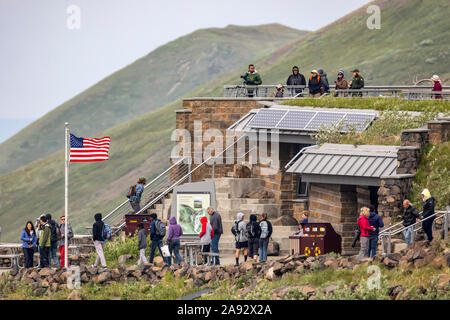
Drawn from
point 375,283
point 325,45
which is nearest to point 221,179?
point 375,283

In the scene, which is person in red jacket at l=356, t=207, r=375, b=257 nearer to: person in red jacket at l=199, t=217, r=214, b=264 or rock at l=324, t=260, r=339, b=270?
rock at l=324, t=260, r=339, b=270

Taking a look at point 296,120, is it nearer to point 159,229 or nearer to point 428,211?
point 159,229

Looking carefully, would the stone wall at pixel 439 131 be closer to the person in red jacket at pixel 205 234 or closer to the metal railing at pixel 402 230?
the metal railing at pixel 402 230

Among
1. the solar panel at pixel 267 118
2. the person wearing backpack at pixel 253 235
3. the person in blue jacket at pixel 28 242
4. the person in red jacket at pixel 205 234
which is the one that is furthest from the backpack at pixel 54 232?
the solar panel at pixel 267 118

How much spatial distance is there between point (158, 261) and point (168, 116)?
15481 centimetres

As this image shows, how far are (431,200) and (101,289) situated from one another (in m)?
10.8

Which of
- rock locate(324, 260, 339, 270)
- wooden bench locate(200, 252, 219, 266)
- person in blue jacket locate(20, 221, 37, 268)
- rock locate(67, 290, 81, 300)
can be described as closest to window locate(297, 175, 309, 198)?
wooden bench locate(200, 252, 219, 266)

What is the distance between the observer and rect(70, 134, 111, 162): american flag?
38.6 m

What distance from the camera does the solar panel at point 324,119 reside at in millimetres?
43125

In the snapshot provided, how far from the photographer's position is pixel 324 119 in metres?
43.7

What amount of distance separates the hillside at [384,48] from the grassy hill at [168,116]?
0.14 meters

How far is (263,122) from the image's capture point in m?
45.5

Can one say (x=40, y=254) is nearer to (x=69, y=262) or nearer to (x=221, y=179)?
(x=69, y=262)

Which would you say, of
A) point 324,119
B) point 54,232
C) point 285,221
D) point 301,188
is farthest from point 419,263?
point 301,188
